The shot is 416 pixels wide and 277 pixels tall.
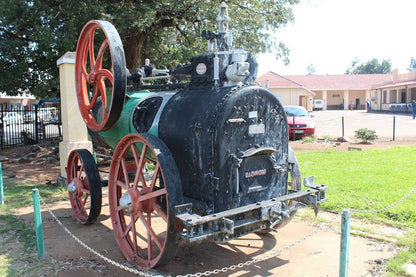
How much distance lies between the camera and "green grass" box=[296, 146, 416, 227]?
585 centimetres

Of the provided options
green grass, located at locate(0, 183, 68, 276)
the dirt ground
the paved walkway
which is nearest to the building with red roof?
the paved walkway

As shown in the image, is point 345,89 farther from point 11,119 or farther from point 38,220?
point 38,220

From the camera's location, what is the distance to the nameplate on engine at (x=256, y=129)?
387cm

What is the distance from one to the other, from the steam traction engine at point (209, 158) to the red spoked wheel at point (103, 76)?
1cm

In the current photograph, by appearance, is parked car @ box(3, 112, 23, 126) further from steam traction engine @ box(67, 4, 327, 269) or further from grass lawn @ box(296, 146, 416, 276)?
steam traction engine @ box(67, 4, 327, 269)

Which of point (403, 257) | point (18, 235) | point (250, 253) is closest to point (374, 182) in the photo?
point (403, 257)

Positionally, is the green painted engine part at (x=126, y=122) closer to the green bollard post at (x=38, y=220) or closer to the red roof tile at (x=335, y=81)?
the green bollard post at (x=38, y=220)

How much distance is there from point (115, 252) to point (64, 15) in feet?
25.5

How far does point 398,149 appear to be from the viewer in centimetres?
1170

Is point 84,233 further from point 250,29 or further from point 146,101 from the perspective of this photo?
point 250,29

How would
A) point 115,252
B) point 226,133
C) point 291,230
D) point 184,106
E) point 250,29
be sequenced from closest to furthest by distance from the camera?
point 226,133 → point 184,106 → point 115,252 → point 291,230 → point 250,29

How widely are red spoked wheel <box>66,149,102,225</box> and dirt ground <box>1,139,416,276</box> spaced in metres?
0.22

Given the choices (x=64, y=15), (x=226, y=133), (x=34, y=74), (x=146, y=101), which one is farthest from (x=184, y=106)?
(x=34, y=74)

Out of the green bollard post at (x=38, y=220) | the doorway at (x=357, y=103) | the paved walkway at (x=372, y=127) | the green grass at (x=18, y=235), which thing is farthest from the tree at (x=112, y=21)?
the doorway at (x=357, y=103)
